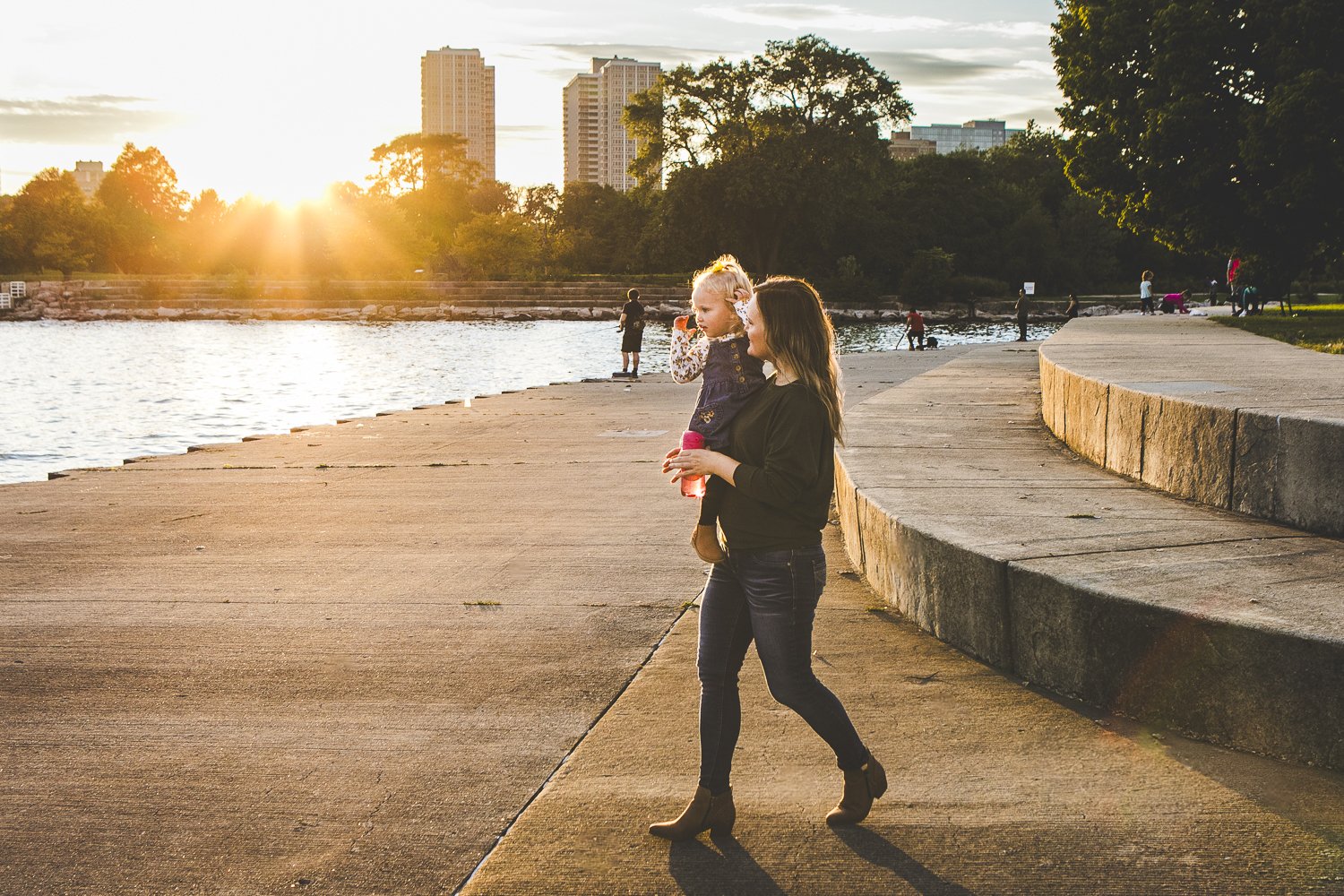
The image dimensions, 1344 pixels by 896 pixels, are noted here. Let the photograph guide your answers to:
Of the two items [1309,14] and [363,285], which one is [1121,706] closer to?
[1309,14]

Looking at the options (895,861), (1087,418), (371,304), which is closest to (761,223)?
(371,304)

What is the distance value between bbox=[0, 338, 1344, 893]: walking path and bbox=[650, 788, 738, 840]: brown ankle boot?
46 millimetres

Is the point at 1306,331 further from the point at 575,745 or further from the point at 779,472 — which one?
the point at 779,472

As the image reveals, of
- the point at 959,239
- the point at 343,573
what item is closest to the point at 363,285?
the point at 959,239

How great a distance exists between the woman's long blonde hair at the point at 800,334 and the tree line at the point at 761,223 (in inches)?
2950

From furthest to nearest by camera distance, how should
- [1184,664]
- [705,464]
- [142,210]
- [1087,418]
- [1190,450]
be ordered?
1. [142,210]
2. [1087,418]
3. [1190,450]
4. [1184,664]
5. [705,464]

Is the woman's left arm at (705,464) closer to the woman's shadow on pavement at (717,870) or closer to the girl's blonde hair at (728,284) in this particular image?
the girl's blonde hair at (728,284)

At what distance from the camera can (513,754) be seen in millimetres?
4164

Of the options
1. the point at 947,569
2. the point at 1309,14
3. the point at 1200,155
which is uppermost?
the point at 1309,14

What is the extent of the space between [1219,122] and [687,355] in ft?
80.3

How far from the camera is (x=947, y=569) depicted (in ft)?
17.0

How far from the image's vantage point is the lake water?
22531 mm

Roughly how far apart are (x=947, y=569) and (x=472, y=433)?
10.7 metres

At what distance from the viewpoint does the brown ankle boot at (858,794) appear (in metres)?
3.53
